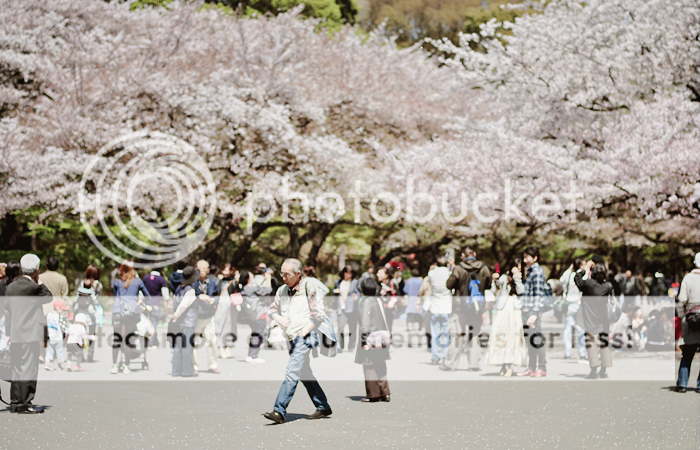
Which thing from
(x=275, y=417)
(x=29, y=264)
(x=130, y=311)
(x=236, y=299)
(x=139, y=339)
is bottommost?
(x=275, y=417)

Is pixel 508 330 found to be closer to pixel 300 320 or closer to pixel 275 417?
pixel 300 320

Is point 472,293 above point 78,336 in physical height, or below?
above

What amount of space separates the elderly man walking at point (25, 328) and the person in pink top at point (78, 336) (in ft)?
9.52

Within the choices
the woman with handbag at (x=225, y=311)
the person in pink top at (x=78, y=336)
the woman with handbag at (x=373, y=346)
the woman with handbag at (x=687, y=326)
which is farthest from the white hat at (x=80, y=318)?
the woman with handbag at (x=687, y=326)

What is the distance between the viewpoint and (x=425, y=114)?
2830 cm

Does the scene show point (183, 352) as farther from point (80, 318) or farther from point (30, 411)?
point (30, 411)

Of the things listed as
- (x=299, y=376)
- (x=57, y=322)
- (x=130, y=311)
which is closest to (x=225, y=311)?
(x=130, y=311)

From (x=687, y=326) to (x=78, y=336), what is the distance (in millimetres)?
8461

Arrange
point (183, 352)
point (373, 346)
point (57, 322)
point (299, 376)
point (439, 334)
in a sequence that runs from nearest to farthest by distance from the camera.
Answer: point (299, 376) → point (373, 346) → point (183, 352) → point (57, 322) → point (439, 334)

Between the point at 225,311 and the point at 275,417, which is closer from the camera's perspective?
the point at 275,417

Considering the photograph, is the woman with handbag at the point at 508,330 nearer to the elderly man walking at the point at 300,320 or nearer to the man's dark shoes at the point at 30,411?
the elderly man walking at the point at 300,320

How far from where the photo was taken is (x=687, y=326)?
951 cm

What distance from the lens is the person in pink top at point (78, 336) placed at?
37.3ft

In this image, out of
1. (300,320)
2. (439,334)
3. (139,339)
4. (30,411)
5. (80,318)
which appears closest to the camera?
(300,320)
